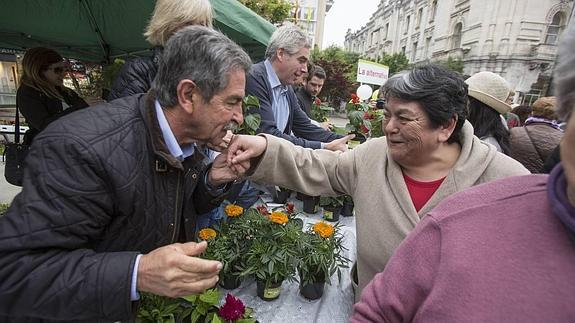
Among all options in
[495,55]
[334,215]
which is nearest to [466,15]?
[495,55]

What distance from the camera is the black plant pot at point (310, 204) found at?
3338 mm

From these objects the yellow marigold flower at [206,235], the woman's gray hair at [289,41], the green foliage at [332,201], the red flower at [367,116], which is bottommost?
the green foliage at [332,201]

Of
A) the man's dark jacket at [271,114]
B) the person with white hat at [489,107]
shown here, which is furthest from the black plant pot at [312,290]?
the person with white hat at [489,107]

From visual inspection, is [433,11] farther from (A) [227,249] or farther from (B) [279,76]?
(A) [227,249]

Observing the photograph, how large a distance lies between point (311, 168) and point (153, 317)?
3.65ft

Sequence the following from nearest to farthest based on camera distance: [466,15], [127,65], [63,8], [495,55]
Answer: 1. [127,65]
2. [63,8]
3. [495,55]
4. [466,15]

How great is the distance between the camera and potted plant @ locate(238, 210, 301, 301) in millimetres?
1978

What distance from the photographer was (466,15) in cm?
4138

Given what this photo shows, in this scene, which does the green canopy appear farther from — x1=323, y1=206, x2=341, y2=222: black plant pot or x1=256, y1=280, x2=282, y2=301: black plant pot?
x1=256, y1=280, x2=282, y2=301: black plant pot

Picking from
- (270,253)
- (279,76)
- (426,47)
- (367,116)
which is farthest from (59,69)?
(426,47)

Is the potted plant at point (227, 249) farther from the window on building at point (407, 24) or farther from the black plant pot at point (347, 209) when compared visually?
the window on building at point (407, 24)

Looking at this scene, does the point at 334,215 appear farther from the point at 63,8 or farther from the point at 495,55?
the point at 495,55

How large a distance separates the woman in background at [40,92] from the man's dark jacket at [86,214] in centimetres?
229

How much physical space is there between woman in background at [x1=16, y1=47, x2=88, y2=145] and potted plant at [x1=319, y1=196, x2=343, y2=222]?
258 cm
